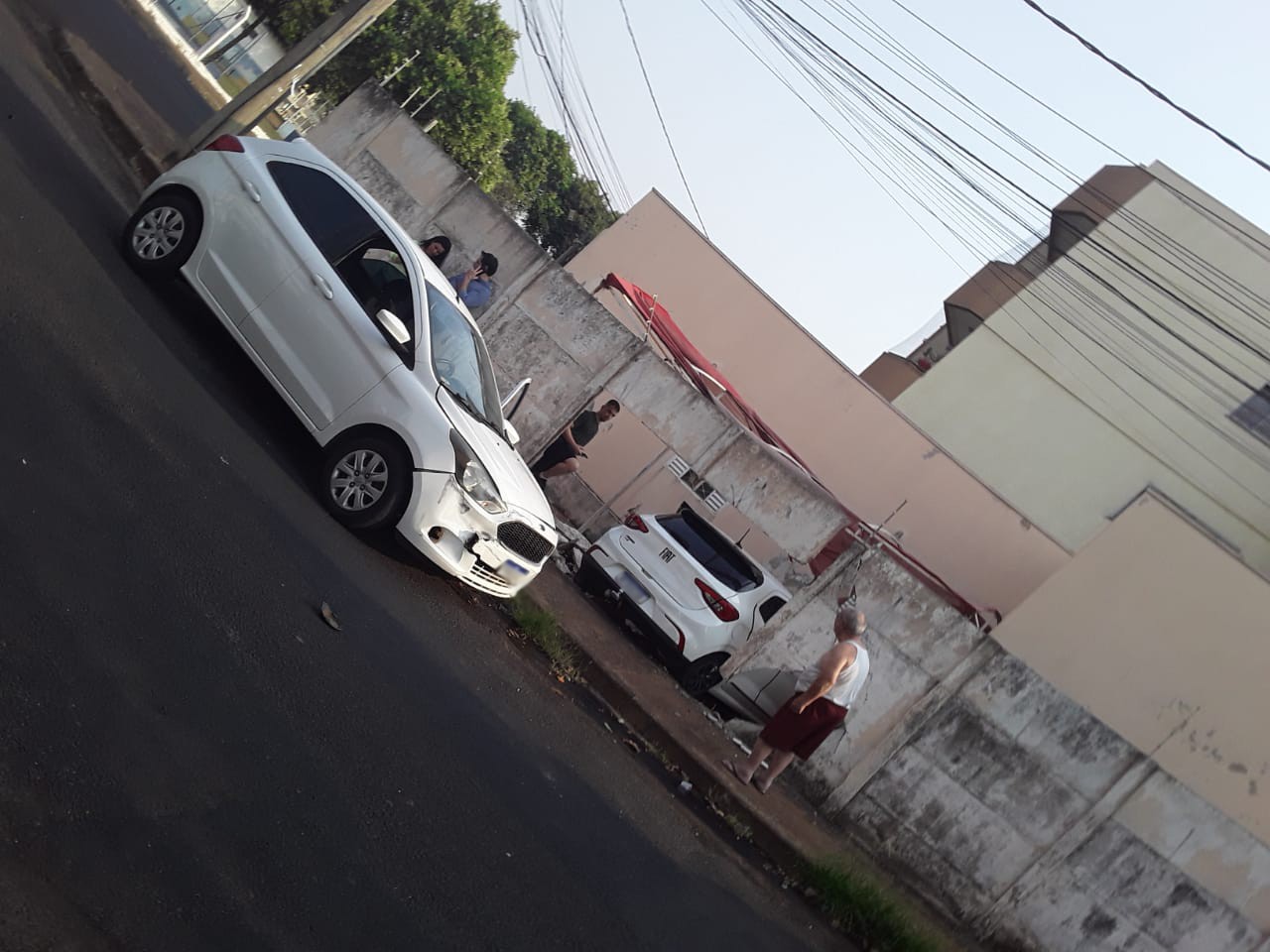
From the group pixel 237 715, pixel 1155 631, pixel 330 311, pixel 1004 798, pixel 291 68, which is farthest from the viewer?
pixel 291 68

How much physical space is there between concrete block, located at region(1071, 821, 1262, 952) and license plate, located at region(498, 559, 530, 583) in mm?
5144

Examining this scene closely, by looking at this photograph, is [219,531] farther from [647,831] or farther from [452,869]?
[647,831]

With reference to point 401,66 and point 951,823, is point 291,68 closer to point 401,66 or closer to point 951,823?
point 951,823

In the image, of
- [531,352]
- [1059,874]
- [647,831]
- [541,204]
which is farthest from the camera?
[541,204]

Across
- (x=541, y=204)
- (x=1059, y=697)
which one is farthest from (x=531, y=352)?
(x=541, y=204)

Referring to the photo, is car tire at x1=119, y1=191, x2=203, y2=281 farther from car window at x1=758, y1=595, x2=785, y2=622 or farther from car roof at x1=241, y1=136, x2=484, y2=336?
car window at x1=758, y1=595, x2=785, y2=622

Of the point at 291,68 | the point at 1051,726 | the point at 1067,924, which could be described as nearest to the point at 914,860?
the point at 1067,924

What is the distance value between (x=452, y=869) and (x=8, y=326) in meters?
4.12

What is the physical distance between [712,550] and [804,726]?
11.5ft

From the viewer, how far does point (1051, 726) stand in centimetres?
1009

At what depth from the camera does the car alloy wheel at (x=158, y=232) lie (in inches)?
363

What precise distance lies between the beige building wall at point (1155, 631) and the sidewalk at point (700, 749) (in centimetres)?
390

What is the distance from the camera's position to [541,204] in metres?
74.1

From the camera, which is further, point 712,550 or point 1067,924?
point 712,550
